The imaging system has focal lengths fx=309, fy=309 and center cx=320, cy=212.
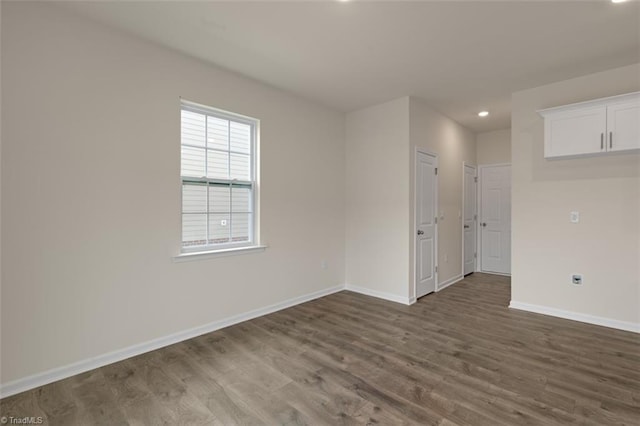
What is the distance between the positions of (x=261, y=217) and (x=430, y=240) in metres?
2.56

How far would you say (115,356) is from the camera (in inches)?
102

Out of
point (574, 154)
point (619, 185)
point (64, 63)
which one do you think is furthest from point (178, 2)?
point (619, 185)

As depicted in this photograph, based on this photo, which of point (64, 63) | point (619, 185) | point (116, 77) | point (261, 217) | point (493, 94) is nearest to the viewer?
point (64, 63)

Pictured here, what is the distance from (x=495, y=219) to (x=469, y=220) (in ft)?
1.87

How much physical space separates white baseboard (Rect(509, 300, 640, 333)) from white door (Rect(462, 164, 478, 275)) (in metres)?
1.83

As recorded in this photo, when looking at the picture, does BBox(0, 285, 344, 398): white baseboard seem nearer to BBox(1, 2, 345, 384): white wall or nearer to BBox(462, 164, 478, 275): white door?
BBox(1, 2, 345, 384): white wall

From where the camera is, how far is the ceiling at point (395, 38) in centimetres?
232

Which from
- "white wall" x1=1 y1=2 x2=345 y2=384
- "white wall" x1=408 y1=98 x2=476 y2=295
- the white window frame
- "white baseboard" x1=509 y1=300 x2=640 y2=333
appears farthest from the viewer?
"white wall" x1=408 y1=98 x2=476 y2=295

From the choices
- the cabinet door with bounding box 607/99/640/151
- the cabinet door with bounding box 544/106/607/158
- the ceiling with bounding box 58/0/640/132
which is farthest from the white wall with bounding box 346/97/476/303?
the cabinet door with bounding box 607/99/640/151

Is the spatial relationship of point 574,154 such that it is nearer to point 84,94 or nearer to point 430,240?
point 430,240

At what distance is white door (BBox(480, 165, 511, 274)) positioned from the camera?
5.87 metres

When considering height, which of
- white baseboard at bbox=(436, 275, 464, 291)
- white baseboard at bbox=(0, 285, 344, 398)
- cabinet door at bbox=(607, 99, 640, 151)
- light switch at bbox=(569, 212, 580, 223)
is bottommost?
white baseboard at bbox=(0, 285, 344, 398)

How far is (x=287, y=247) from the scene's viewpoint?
402 centimetres

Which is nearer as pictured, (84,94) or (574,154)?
(84,94)
